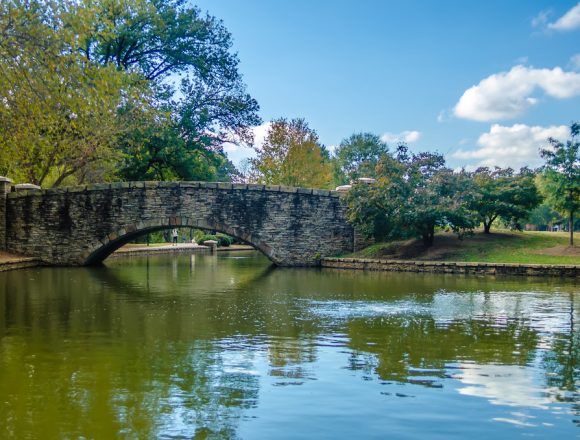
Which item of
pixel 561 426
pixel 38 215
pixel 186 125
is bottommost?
pixel 561 426

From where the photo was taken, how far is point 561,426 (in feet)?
17.5

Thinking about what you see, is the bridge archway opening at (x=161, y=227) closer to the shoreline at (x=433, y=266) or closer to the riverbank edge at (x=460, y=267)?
the shoreline at (x=433, y=266)

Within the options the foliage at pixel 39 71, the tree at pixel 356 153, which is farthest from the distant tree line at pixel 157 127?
the tree at pixel 356 153

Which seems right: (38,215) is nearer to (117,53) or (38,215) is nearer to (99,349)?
(117,53)

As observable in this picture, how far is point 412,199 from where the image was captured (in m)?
24.0

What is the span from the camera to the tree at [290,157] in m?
47.4

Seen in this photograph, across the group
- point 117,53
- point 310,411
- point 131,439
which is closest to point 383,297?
point 310,411

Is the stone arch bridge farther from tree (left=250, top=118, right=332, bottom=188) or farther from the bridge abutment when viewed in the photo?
tree (left=250, top=118, right=332, bottom=188)

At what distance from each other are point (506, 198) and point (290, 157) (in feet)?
79.9

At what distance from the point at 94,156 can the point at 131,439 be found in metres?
25.9

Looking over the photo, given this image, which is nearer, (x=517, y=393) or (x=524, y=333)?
(x=517, y=393)

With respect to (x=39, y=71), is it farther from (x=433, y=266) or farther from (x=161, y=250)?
(x=161, y=250)

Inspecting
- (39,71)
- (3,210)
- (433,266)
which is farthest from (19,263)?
(433,266)

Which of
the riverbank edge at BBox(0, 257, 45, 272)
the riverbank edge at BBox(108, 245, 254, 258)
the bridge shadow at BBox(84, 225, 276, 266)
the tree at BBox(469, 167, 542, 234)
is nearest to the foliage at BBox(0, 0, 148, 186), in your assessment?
the riverbank edge at BBox(0, 257, 45, 272)
